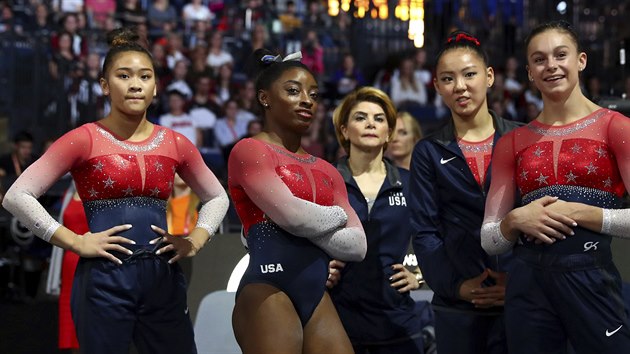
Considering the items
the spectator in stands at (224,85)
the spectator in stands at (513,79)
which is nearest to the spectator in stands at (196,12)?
the spectator in stands at (224,85)

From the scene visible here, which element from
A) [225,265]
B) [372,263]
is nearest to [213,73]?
[225,265]

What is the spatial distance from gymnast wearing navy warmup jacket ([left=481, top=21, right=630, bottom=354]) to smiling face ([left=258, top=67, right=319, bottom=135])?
84 cm

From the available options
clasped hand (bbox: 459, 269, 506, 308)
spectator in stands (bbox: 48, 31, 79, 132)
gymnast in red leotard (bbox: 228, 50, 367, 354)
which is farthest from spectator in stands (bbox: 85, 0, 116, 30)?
clasped hand (bbox: 459, 269, 506, 308)

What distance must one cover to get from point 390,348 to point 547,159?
135 centimetres

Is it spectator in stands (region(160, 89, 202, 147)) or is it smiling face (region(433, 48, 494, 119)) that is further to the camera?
spectator in stands (region(160, 89, 202, 147))

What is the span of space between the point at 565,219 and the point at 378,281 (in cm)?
124

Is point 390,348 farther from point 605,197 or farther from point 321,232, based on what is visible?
point 605,197

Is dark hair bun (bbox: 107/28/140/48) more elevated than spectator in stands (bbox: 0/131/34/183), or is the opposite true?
dark hair bun (bbox: 107/28/140/48)

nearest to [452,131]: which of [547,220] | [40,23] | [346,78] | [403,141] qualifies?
[547,220]

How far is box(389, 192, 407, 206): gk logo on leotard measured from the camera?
16.8 ft

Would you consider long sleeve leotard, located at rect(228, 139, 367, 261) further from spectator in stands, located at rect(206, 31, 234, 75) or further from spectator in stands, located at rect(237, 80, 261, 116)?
spectator in stands, located at rect(206, 31, 234, 75)

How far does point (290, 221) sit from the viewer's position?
13.4 ft

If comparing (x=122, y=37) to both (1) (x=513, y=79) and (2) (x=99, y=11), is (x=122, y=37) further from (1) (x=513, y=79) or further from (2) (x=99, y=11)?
(1) (x=513, y=79)

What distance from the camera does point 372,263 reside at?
498cm
